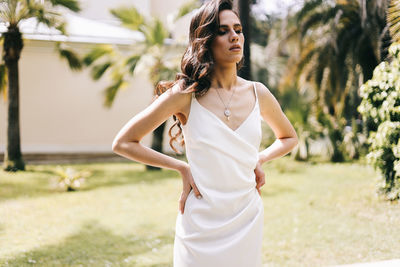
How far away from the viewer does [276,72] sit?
1905 cm

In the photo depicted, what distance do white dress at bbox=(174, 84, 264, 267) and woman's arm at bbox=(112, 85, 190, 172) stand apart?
0.09 m

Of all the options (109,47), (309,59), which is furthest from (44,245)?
(309,59)

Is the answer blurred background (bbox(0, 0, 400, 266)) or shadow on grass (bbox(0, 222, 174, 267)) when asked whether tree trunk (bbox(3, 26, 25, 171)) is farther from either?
shadow on grass (bbox(0, 222, 174, 267))

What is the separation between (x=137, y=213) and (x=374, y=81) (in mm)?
4351

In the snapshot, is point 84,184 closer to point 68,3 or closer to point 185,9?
point 68,3

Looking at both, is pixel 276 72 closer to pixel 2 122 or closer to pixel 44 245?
pixel 2 122

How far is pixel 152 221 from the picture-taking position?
6445mm

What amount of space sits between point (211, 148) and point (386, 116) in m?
5.04

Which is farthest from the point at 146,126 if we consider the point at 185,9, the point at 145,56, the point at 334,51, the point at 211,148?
the point at 334,51

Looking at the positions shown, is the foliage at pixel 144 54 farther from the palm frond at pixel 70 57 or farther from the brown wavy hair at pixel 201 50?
the brown wavy hair at pixel 201 50

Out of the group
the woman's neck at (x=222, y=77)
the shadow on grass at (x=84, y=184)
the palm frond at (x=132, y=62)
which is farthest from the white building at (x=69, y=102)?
the woman's neck at (x=222, y=77)

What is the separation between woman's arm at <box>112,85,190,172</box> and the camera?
1.91 meters

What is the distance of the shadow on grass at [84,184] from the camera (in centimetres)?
854

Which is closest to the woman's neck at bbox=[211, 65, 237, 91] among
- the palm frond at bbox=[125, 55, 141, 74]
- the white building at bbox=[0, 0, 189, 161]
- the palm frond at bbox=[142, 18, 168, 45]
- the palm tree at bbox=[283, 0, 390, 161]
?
the palm frond at bbox=[125, 55, 141, 74]
